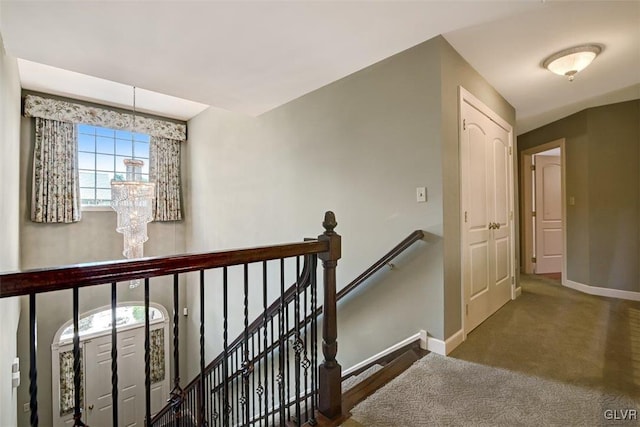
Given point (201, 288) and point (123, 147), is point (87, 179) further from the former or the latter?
point (201, 288)

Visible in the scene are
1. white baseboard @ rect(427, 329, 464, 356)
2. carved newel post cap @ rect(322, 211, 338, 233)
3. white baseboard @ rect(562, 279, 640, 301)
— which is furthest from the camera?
white baseboard @ rect(562, 279, 640, 301)

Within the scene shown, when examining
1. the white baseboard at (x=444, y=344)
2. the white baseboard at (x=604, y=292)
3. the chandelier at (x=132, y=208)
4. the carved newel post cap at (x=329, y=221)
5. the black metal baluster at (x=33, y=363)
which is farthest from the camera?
the chandelier at (x=132, y=208)

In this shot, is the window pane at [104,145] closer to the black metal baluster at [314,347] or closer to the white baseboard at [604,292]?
the black metal baluster at [314,347]

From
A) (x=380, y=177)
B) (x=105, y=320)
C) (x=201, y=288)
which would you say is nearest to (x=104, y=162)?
(x=105, y=320)

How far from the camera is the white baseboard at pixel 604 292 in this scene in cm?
357

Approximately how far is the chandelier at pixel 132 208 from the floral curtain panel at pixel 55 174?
1.27 m

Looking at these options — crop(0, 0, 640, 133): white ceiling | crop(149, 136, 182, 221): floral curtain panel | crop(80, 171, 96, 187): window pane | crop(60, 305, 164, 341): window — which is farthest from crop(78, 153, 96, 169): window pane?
crop(0, 0, 640, 133): white ceiling

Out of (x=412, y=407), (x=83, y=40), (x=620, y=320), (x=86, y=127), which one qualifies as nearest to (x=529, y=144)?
(x=620, y=320)

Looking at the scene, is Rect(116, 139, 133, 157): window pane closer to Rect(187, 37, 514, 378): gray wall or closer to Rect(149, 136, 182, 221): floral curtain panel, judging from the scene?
Rect(149, 136, 182, 221): floral curtain panel

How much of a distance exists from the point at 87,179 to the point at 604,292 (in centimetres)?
748

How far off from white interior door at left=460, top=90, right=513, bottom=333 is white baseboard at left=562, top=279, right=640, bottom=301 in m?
1.33

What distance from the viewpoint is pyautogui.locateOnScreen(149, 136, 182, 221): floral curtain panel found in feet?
18.2

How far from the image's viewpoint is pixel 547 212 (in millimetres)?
5281

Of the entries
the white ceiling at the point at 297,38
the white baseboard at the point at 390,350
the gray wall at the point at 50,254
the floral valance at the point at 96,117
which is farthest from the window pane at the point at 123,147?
the white baseboard at the point at 390,350
